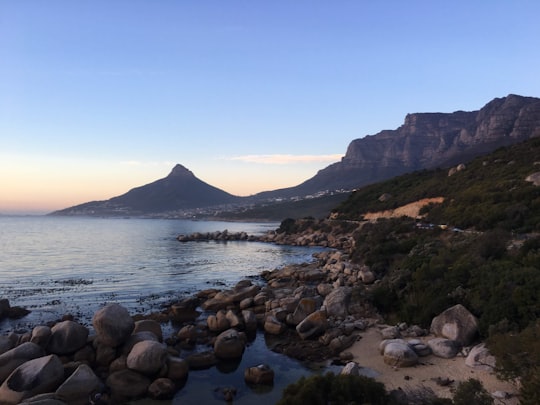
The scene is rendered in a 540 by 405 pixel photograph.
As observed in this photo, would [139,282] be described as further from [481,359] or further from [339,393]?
[339,393]

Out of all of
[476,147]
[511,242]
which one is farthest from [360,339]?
[476,147]

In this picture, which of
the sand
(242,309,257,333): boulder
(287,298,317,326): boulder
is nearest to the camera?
the sand

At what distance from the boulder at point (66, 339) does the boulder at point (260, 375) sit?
6.50 metres

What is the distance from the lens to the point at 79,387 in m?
12.9

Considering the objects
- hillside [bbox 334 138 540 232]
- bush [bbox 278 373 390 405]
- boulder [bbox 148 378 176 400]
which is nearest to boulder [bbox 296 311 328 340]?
boulder [bbox 148 378 176 400]

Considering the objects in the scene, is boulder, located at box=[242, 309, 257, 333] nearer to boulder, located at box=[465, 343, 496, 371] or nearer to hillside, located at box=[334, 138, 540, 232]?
boulder, located at box=[465, 343, 496, 371]

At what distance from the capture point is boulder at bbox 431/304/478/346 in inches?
616

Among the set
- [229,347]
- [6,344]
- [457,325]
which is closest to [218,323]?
[229,347]

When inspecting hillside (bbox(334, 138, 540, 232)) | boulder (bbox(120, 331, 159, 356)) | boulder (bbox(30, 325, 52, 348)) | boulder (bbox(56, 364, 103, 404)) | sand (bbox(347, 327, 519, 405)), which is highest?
hillside (bbox(334, 138, 540, 232))

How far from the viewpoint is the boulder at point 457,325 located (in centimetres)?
1565

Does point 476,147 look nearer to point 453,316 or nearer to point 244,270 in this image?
point 244,270

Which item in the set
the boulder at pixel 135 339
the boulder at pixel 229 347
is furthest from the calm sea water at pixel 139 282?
the boulder at pixel 135 339

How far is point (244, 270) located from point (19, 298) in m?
20.4

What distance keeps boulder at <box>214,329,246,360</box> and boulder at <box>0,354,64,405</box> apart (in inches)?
221
